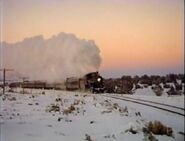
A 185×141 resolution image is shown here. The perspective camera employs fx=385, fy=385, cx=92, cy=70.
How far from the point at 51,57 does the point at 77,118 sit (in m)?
0.58

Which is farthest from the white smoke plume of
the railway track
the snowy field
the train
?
the railway track

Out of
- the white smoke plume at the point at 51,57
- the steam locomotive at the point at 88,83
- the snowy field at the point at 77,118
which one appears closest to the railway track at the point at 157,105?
the snowy field at the point at 77,118

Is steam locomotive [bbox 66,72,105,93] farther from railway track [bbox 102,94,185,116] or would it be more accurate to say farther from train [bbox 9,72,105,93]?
railway track [bbox 102,94,185,116]

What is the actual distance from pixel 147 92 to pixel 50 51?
1203mm

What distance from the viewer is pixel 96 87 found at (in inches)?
149

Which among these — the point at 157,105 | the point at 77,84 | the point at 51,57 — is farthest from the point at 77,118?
the point at 157,105

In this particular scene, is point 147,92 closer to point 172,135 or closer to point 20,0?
point 172,135

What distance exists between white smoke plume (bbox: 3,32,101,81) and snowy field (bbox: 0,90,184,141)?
19 cm

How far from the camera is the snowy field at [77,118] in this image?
3.04 meters

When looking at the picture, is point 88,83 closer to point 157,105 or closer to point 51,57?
point 51,57

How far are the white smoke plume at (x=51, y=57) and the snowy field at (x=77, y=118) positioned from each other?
186 millimetres

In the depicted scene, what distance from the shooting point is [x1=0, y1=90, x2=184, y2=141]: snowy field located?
9.97 ft

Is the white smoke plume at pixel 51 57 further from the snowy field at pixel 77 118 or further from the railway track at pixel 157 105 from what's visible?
the railway track at pixel 157 105

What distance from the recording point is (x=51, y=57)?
11.0 feet
